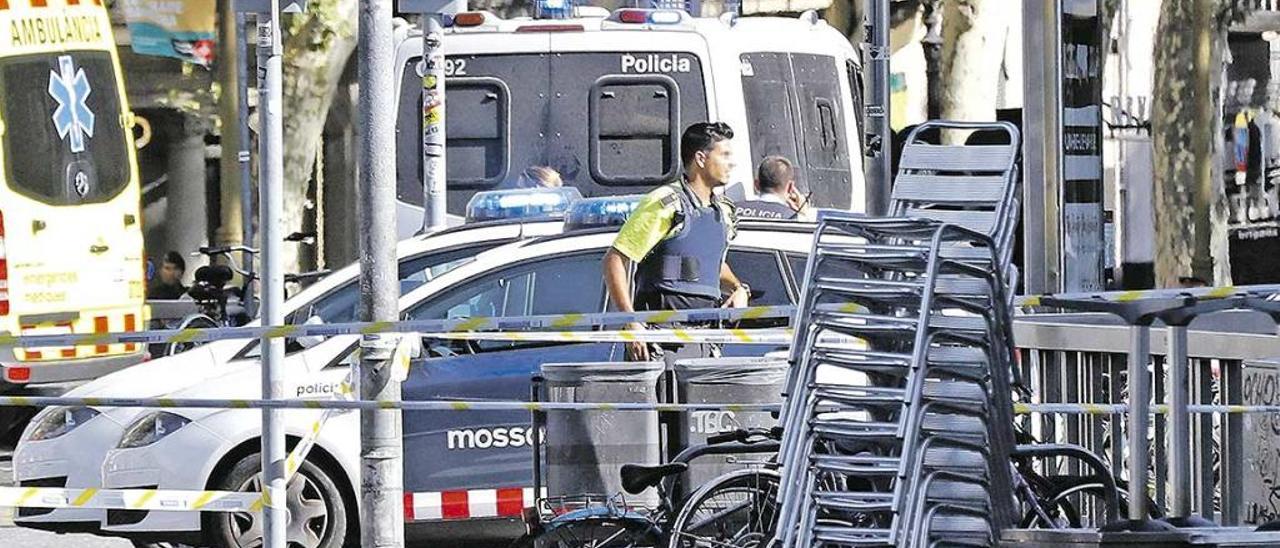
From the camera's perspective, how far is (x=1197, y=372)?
884cm

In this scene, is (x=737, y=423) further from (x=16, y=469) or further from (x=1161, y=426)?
(x=16, y=469)

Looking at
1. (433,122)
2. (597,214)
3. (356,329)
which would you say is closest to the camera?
(356,329)

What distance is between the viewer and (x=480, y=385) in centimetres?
1048

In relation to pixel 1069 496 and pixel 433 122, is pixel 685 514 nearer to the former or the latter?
pixel 1069 496

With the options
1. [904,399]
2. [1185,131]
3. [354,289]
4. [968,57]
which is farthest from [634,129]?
[968,57]

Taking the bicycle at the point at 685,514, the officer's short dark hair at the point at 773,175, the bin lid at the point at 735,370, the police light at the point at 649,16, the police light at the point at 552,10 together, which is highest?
the police light at the point at 552,10

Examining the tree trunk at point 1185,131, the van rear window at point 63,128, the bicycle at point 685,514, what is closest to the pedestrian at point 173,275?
the van rear window at point 63,128

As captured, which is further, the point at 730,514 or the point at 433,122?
the point at 433,122

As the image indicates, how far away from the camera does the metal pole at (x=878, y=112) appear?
12555 mm

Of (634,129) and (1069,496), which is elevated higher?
(634,129)

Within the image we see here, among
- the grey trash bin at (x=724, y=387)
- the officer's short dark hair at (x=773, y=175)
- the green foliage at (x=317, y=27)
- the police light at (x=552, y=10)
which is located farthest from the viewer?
the green foliage at (x=317, y=27)

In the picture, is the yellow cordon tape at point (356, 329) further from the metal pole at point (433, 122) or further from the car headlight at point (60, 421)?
the metal pole at point (433, 122)

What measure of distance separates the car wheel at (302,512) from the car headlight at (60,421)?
69 cm

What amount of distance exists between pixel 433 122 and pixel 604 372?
5170mm
